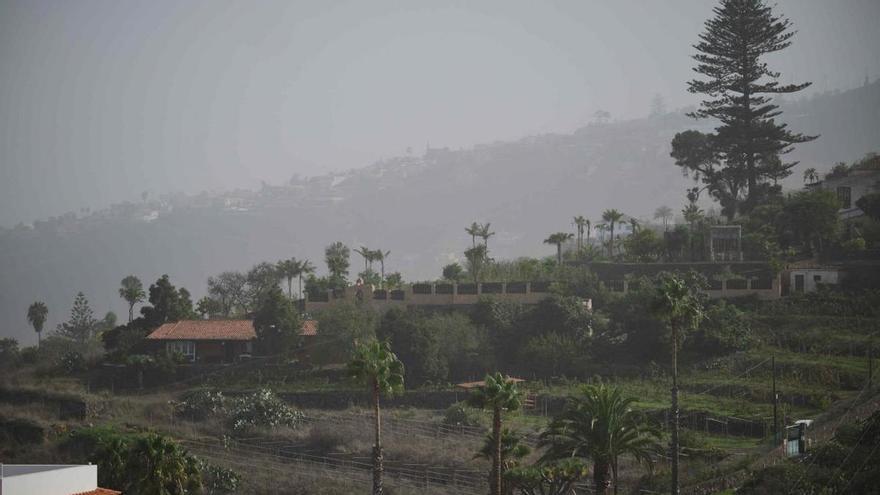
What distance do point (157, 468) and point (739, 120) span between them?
54.5 meters

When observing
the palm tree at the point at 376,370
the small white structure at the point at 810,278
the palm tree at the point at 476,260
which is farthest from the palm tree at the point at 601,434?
the palm tree at the point at 476,260

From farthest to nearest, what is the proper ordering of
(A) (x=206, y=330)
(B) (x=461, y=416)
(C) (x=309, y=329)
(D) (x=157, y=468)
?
(A) (x=206, y=330) < (C) (x=309, y=329) < (B) (x=461, y=416) < (D) (x=157, y=468)

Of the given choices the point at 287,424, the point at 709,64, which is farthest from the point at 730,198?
the point at 287,424

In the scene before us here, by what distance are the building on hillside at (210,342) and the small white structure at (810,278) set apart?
29458 millimetres

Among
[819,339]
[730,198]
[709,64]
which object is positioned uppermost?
[709,64]

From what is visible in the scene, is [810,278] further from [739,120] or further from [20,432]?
[20,432]

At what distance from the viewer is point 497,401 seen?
35.3 metres

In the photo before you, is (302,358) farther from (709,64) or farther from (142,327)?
(709,64)

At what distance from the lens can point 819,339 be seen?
55375 mm

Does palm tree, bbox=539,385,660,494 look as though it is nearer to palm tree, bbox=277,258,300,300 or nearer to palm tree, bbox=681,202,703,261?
palm tree, bbox=681,202,703,261

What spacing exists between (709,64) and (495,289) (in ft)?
88.9

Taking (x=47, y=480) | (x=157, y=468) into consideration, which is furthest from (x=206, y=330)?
(x=47, y=480)

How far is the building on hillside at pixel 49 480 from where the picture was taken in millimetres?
28328

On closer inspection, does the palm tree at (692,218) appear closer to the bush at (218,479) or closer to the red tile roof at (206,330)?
the red tile roof at (206,330)
